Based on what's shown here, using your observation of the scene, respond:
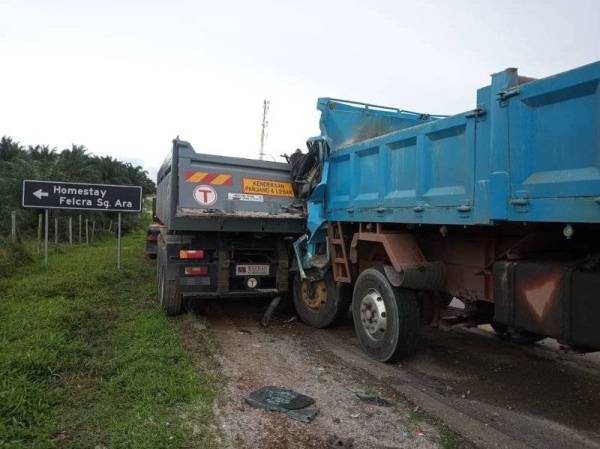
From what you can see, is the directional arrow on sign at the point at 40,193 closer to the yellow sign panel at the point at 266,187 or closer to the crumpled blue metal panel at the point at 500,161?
the yellow sign panel at the point at 266,187

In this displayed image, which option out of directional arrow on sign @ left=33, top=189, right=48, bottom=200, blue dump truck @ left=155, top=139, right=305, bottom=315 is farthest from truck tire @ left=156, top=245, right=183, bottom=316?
directional arrow on sign @ left=33, top=189, right=48, bottom=200

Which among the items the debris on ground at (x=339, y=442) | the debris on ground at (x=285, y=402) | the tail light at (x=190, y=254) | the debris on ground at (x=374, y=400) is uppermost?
the tail light at (x=190, y=254)

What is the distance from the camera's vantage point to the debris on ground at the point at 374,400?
12.6 feet

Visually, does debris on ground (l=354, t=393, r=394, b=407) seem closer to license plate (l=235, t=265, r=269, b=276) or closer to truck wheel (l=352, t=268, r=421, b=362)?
truck wheel (l=352, t=268, r=421, b=362)

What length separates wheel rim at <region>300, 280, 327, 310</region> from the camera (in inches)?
252

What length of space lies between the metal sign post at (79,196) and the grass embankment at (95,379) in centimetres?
423

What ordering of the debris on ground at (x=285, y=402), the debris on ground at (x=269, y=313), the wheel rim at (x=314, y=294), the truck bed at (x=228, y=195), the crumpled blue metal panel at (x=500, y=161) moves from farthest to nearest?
the debris on ground at (x=269, y=313), the wheel rim at (x=314, y=294), the truck bed at (x=228, y=195), the debris on ground at (x=285, y=402), the crumpled blue metal panel at (x=500, y=161)

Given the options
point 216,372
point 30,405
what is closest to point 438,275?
point 216,372

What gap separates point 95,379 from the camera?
4.05m

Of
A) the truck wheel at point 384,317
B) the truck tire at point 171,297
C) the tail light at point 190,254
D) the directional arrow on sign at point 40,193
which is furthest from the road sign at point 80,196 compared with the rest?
the truck wheel at point 384,317

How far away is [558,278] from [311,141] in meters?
3.76

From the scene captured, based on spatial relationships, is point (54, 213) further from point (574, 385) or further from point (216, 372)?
point (574, 385)

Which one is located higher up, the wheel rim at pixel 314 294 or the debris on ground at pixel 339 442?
the wheel rim at pixel 314 294

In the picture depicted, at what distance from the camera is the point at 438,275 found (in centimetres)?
442
